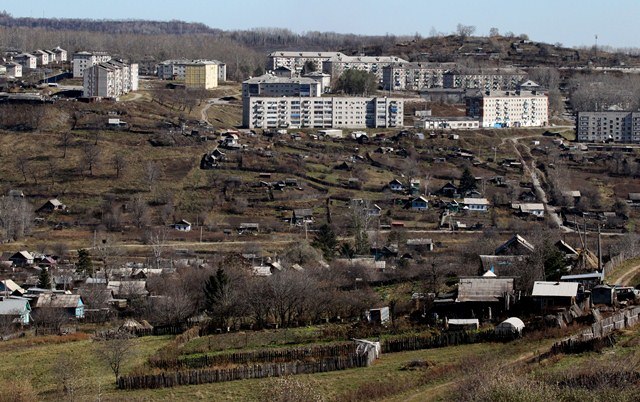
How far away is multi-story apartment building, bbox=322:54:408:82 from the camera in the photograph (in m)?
72.2

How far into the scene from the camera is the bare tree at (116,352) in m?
15.7

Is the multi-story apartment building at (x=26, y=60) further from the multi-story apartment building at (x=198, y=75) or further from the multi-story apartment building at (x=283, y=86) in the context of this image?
the multi-story apartment building at (x=283, y=86)

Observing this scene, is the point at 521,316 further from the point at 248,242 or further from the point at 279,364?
the point at 248,242

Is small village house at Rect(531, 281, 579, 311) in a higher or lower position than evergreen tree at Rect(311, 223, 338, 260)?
higher

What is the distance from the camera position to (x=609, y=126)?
5559 centimetres

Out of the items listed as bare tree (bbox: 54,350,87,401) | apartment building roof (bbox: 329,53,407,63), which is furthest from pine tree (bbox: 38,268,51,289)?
apartment building roof (bbox: 329,53,407,63)

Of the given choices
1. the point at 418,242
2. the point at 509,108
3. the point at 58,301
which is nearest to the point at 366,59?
the point at 509,108

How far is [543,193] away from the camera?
142 feet

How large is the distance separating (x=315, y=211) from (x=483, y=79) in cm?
3249

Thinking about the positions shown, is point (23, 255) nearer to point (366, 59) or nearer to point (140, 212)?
point (140, 212)

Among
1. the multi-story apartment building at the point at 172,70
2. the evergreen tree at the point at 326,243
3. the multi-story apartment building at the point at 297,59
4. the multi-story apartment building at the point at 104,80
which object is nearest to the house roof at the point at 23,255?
the evergreen tree at the point at 326,243

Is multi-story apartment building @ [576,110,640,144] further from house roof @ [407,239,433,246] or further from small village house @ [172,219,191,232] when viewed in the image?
small village house @ [172,219,191,232]

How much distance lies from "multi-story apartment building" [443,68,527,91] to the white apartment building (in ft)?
42.2

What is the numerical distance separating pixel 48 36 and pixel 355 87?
3880 centimetres
